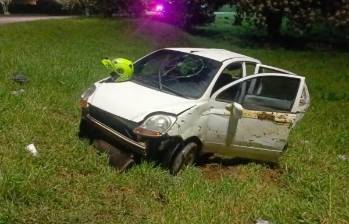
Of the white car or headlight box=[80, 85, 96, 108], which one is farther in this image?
headlight box=[80, 85, 96, 108]

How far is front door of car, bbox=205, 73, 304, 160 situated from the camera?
695 cm

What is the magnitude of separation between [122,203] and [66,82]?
212 inches

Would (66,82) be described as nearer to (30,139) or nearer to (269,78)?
(30,139)

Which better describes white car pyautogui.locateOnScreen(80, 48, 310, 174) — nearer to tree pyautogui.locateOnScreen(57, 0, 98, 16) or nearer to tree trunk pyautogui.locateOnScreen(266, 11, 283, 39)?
tree trunk pyautogui.locateOnScreen(266, 11, 283, 39)

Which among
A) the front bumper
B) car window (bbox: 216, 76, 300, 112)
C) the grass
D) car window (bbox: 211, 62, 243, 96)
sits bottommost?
the grass

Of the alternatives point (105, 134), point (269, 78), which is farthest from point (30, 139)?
point (269, 78)

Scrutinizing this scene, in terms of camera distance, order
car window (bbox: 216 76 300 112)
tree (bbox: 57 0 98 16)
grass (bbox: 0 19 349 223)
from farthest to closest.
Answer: tree (bbox: 57 0 98 16)
car window (bbox: 216 76 300 112)
grass (bbox: 0 19 349 223)

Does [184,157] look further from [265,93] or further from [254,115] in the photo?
[265,93]

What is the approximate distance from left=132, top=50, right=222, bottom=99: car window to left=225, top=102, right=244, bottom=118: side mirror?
439 millimetres

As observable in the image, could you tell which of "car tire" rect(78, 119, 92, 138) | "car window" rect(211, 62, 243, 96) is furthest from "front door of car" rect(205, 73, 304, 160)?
"car tire" rect(78, 119, 92, 138)

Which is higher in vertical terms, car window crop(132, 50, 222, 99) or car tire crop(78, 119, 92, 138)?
car window crop(132, 50, 222, 99)

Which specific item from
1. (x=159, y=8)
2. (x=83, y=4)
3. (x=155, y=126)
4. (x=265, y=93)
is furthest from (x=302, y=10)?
(x=155, y=126)

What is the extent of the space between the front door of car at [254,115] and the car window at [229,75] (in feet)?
0.62

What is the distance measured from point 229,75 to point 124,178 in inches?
96.2
